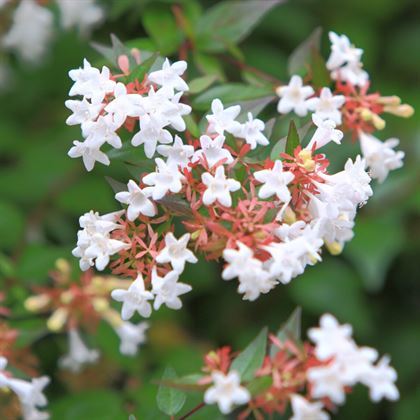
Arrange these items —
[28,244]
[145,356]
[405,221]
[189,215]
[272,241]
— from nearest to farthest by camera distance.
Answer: [272,241]
[189,215]
[28,244]
[145,356]
[405,221]

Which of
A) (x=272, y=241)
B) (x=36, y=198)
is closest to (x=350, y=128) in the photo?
(x=272, y=241)

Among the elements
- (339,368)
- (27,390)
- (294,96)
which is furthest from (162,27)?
(339,368)

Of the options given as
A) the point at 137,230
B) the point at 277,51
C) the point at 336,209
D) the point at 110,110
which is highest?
the point at 110,110

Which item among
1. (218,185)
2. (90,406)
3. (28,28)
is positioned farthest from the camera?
(28,28)

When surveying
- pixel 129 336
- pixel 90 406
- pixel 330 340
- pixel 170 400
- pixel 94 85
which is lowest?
pixel 90 406

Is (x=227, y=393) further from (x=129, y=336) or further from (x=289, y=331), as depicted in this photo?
(x=129, y=336)

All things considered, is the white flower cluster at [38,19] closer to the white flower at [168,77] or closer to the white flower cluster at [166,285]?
the white flower at [168,77]

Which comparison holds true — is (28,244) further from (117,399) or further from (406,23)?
(406,23)
